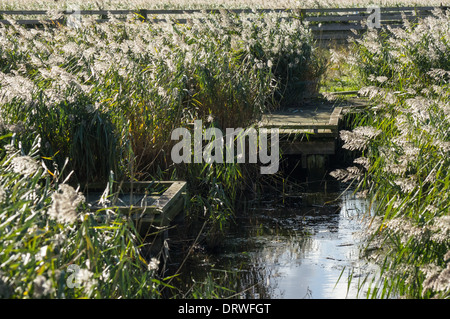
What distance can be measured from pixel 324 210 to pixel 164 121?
1841 millimetres

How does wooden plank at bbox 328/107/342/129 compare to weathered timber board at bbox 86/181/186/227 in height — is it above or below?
above

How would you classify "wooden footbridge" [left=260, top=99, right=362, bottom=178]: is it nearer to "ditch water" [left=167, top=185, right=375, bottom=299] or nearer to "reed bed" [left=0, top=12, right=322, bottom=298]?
"reed bed" [left=0, top=12, right=322, bottom=298]

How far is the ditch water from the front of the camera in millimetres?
4645

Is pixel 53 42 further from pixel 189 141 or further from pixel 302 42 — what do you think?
pixel 302 42

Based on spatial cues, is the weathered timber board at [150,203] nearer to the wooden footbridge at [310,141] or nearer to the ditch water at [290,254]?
the ditch water at [290,254]

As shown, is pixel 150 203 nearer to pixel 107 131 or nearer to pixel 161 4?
pixel 107 131

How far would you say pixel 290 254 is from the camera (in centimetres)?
538

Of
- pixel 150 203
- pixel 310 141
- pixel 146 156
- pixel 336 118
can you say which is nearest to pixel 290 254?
pixel 150 203

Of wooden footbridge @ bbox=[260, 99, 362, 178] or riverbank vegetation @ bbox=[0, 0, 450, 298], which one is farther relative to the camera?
wooden footbridge @ bbox=[260, 99, 362, 178]

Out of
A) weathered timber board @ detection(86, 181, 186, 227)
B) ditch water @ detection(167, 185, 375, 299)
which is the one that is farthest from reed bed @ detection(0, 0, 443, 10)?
weathered timber board @ detection(86, 181, 186, 227)

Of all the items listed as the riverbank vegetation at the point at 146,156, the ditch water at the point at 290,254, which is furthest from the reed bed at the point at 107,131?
the ditch water at the point at 290,254

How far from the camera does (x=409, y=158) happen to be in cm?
482

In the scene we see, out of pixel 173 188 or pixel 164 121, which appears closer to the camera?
pixel 173 188

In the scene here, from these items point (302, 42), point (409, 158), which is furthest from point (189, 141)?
point (302, 42)
